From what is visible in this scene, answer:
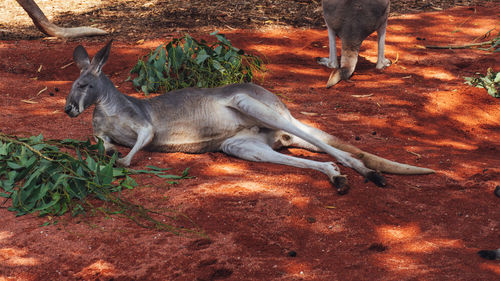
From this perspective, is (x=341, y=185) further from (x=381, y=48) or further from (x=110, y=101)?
(x=381, y=48)

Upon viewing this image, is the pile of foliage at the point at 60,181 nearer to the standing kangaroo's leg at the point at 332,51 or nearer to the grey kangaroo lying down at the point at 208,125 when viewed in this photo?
the grey kangaroo lying down at the point at 208,125

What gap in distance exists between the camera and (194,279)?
2.39 metres

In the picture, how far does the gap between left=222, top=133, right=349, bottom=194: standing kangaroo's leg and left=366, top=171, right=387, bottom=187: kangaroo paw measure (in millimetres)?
198

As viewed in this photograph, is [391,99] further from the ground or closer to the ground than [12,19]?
closer to the ground

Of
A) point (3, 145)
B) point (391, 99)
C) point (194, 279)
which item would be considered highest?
point (3, 145)

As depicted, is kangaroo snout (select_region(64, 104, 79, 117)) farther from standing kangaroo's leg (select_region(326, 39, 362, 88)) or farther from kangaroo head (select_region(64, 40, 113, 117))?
standing kangaroo's leg (select_region(326, 39, 362, 88))

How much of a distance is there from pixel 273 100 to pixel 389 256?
1.71m

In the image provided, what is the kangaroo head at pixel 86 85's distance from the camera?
11.4ft

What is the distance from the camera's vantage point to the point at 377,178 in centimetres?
339

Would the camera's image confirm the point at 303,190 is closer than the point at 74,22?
Yes


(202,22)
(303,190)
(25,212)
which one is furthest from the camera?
(202,22)

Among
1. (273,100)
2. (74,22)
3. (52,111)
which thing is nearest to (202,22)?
(74,22)

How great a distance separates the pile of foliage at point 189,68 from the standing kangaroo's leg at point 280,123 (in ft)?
4.20

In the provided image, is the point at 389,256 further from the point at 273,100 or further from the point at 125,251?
the point at 273,100
